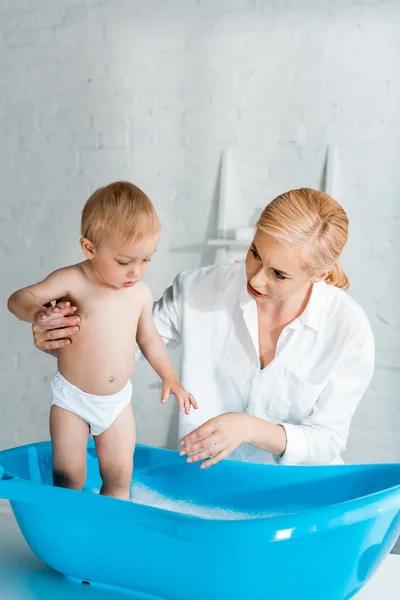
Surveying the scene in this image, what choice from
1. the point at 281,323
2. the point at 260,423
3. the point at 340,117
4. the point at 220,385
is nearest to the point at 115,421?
the point at 260,423

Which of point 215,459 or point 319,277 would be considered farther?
point 319,277

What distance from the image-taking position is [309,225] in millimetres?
1452

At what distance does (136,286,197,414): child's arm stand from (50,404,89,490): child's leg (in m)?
0.17

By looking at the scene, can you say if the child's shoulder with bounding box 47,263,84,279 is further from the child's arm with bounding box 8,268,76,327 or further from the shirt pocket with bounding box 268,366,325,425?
the shirt pocket with bounding box 268,366,325,425

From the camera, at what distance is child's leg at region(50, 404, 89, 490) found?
1222 mm

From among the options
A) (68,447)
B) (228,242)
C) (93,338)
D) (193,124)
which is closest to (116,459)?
(68,447)

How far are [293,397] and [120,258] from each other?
0.61 metres

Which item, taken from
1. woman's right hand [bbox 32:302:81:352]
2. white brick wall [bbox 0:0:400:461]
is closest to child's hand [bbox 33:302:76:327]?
woman's right hand [bbox 32:302:81:352]

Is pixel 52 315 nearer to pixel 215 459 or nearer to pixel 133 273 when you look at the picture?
pixel 133 273

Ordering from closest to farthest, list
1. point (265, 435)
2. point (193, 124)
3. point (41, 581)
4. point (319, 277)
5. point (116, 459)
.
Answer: point (41, 581) → point (116, 459) → point (265, 435) → point (319, 277) → point (193, 124)

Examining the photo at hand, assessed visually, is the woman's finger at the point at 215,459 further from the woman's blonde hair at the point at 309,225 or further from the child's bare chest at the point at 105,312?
the woman's blonde hair at the point at 309,225

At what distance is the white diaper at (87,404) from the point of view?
4.12 feet

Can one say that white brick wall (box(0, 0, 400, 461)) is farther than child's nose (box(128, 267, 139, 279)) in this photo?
Yes

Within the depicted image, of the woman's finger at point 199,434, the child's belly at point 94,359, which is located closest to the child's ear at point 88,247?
the child's belly at point 94,359
